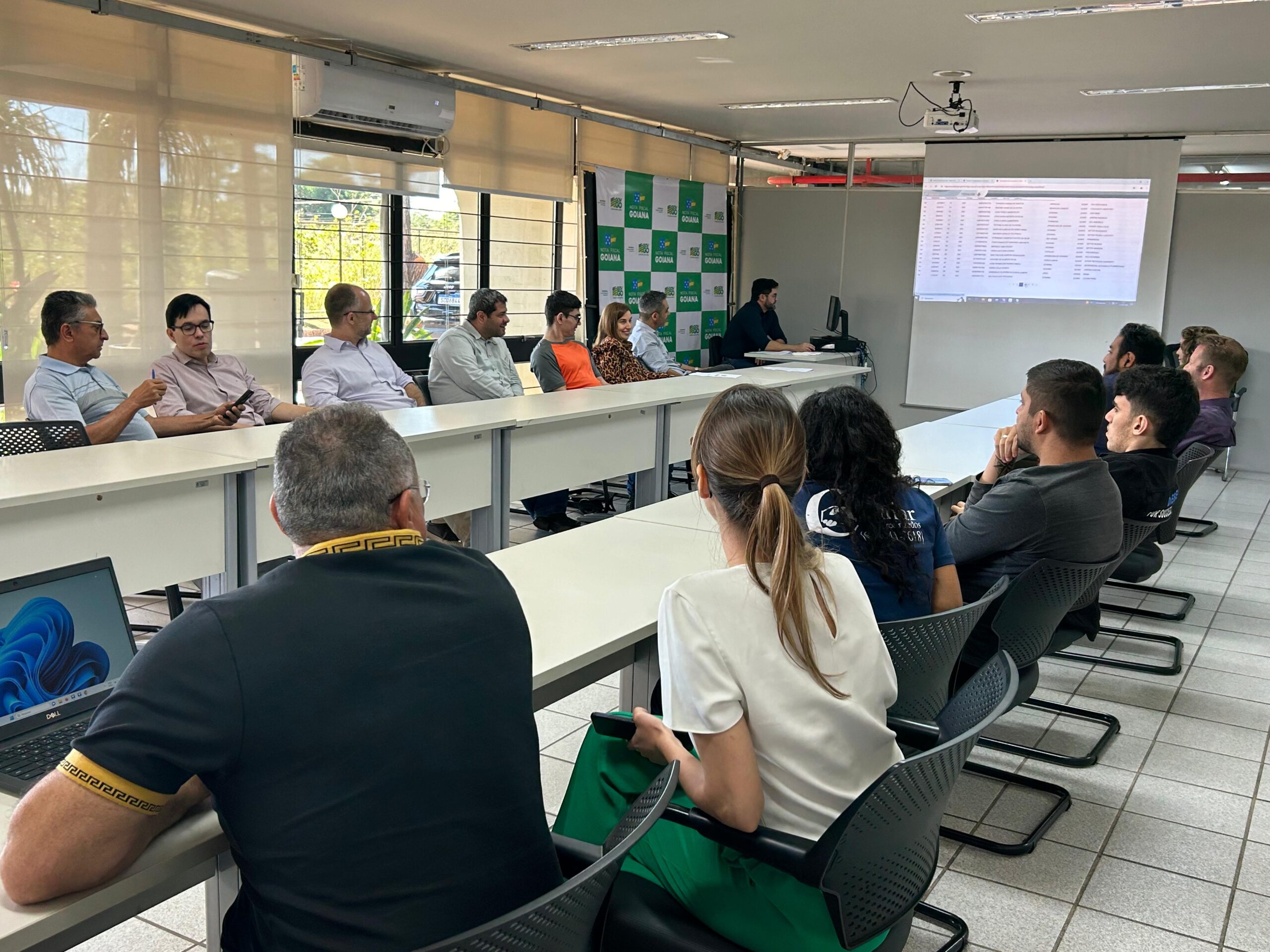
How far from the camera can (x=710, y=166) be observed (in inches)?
392

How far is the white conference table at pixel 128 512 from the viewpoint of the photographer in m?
2.88

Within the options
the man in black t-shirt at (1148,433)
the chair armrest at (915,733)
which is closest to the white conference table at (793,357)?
the man in black t-shirt at (1148,433)

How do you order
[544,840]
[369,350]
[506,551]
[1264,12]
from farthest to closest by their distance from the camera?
[369,350]
[1264,12]
[506,551]
[544,840]

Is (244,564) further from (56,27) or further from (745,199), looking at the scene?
(745,199)

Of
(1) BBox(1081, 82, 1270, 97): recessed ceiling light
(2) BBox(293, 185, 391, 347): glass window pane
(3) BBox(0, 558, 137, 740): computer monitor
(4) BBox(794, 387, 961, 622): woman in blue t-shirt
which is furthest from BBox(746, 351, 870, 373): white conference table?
(3) BBox(0, 558, 137, 740): computer monitor

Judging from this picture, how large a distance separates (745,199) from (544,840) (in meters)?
9.70

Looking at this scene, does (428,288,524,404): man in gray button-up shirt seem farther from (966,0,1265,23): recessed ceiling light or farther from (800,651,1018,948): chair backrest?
(800,651,1018,948): chair backrest

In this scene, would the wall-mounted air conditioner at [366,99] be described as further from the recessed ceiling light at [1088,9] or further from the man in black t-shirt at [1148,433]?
the man in black t-shirt at [1148,433]

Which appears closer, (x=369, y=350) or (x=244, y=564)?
(x=244, y=564)

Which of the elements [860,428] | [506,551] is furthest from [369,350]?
[860,428]

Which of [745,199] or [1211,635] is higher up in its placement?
[745,199]

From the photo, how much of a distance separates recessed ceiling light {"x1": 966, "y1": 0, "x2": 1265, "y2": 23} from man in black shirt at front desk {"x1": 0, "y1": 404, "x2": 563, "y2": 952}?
15.2ft

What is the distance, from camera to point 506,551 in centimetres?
262

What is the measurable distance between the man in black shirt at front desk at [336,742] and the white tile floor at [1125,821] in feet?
3.41
